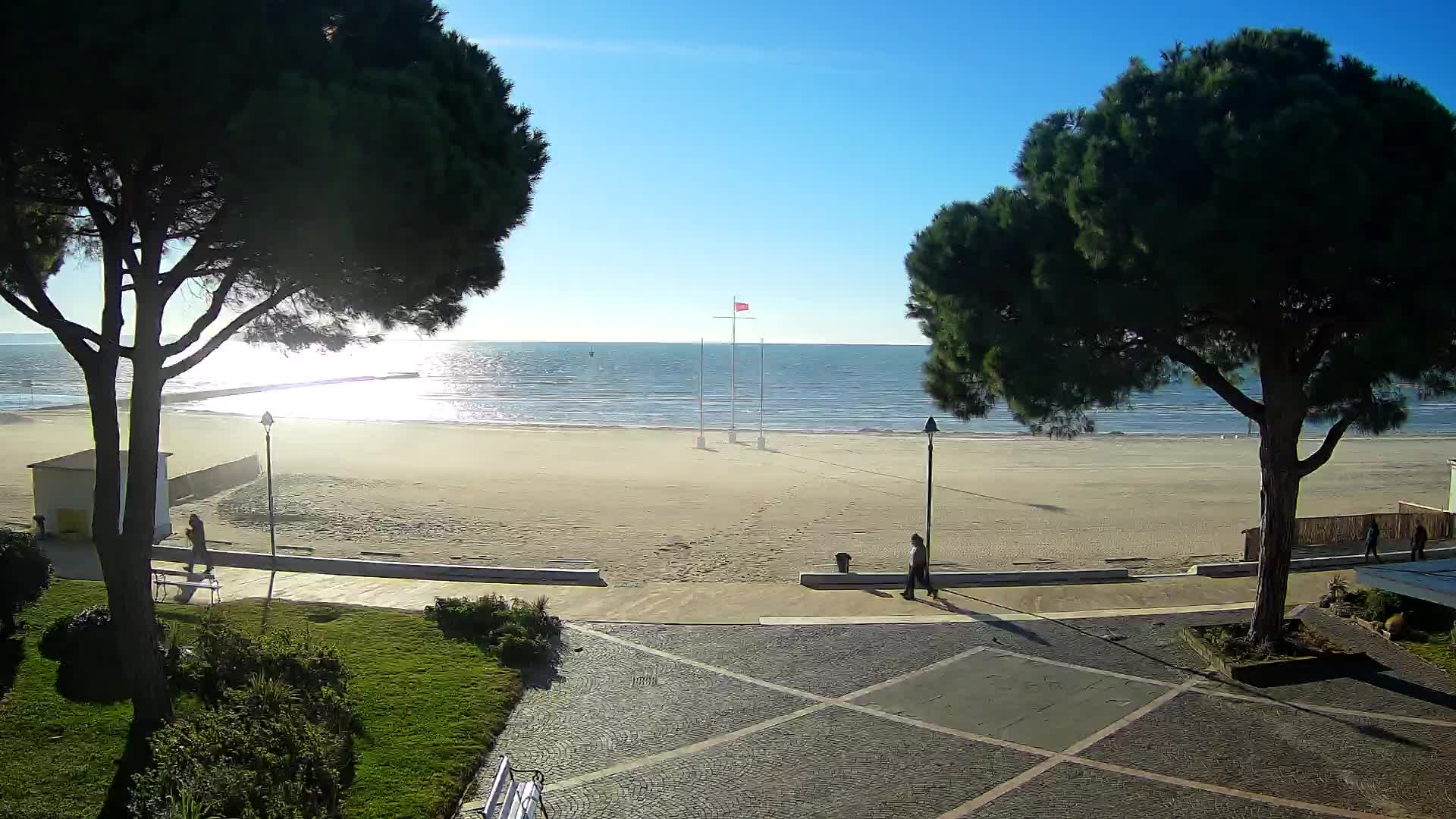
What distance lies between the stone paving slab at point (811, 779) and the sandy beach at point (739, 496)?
9.36 metres

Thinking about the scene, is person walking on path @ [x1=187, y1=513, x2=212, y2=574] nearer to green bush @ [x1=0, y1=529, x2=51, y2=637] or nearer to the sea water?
green bush @ [x1=0, y1=529, x2=51, y2=637]

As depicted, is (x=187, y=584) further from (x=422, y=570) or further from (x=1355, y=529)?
(x=1355, y=529)

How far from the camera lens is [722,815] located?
27.6 feet

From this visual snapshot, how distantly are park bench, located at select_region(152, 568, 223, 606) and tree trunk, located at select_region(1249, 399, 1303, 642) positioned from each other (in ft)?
49.8

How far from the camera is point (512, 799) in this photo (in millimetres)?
7023

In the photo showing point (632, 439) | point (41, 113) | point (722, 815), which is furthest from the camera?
point (632, 439)

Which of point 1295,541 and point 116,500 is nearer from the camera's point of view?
point 116,500

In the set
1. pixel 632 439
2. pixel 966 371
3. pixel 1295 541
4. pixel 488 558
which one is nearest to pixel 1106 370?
pixel 966 371

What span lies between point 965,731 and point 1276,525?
593 cm

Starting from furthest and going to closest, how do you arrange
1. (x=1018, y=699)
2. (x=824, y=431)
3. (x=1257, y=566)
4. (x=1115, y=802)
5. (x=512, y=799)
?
(x=824, y=431) < (x=1257, y=566) < (x=1018, y=699) < (x=1115, y=802) < (x=512, y=799)

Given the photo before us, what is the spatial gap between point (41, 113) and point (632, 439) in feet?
143

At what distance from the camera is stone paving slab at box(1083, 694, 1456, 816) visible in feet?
29.3

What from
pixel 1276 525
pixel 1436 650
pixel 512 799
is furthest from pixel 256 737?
pixel 1436 650

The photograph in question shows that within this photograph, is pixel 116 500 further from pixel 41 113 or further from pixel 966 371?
pixel 966 371
